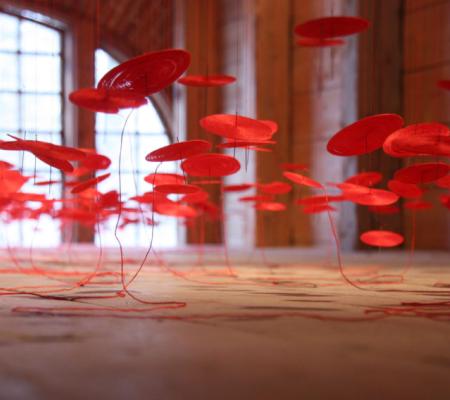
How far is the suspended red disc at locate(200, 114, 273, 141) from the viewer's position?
316 centimetres

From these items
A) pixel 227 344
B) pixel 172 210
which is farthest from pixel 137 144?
pixel 227 344

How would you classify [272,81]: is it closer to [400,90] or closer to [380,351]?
[400,90]

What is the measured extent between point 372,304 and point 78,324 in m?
1.33

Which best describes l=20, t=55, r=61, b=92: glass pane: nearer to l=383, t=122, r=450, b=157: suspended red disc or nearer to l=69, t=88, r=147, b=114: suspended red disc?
l=69, t=88, r=147, b=114: suspended red disc

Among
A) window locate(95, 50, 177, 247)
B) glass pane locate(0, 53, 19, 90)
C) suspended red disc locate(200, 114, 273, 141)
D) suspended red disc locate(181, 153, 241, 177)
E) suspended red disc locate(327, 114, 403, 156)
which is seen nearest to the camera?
suspended red disc locate(327, 114, 403, 156)

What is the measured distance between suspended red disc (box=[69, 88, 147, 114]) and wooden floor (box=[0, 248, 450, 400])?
38.6 inches

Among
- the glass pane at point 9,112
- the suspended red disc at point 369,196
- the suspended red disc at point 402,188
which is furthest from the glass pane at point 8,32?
the suspended red disc at point 369,196

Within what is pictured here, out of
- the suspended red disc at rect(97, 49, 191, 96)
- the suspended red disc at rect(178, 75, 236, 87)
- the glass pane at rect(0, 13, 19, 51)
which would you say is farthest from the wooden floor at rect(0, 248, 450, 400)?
the glass pane at rect(0, 13, 19, 51)

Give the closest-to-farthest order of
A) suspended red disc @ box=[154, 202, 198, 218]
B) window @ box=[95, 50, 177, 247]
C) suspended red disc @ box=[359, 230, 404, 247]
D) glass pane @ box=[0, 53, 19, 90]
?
1. suspended red disc @ box=[359, 230, 404, 247]
2. suspended red disc @ box=[154, 202, 198, 218]
3. glass pane @ box=[0, 53, 19, 90]
4. window @ box=[95, 50, 177, 247]

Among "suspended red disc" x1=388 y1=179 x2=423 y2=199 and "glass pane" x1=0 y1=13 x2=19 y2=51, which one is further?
"glass pane" x1=0 y1=13 x2=19 y2=51

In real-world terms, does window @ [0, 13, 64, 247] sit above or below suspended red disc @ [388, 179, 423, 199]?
above

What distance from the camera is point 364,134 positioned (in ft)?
10.0

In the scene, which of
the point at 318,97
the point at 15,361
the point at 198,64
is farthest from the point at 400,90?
the point at 15,361

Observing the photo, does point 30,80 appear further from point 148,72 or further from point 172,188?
point 148,72
